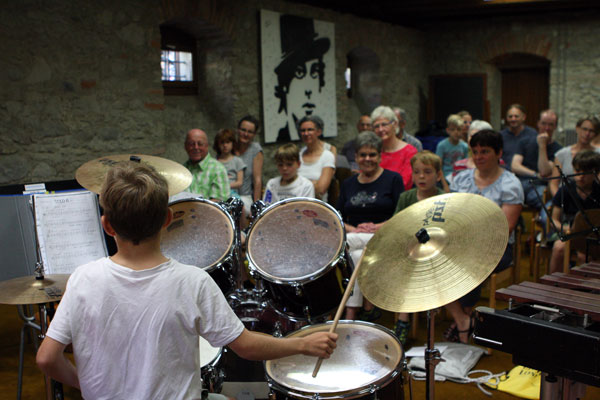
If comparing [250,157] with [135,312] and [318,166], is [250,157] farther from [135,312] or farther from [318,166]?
[135,312]

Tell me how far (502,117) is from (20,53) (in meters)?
9.37

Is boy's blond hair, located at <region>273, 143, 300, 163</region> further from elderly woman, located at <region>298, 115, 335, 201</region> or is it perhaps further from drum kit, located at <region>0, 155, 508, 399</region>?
drum kit, located at <region>0, 155, 508, 399</region>

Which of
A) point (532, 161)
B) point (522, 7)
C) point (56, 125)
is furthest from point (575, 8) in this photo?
point (56, 125)

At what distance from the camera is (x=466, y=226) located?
1.99 metres

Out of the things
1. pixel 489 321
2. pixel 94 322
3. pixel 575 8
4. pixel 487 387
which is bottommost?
pixel 487 387

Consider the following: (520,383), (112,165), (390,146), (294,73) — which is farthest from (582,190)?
(294,73)

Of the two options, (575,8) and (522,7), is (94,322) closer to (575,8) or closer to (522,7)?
(522,7)

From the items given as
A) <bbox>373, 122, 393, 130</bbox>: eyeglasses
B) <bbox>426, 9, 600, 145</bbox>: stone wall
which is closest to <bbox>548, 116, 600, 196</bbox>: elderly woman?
<bbox>373, 122, 393, 130</bbox>: eyeglasses

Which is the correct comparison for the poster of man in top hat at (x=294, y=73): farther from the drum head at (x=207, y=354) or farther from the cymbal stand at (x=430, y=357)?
the cymbal stand at (x=430, y=357)

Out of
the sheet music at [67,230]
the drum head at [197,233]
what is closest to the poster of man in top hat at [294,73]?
the drum head at [197,233]

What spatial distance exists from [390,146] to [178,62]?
2899mm

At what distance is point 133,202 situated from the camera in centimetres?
136

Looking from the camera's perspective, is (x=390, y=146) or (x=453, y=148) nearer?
(x=390, y=146)

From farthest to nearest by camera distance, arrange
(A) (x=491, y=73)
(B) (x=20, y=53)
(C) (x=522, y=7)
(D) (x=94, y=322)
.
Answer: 1. (A) (x=491, y=73)
2. (C) (x=522, y=7)
3. (B) (x=20, y=53)
4. (D) (x=94, y=322)
